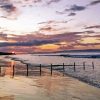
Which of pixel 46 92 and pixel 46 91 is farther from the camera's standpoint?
pixel 46 91

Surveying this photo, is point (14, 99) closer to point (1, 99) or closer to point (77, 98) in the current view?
point (1, 99)

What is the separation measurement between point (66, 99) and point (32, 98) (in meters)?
2.87

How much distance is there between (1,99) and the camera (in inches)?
744

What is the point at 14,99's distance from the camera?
19281mm

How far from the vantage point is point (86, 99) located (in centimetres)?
2039

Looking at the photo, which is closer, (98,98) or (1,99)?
(1,99)

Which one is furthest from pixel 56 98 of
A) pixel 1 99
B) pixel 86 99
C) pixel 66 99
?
pixel 1 99

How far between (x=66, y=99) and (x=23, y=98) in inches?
142

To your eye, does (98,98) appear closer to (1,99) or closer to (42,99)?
(42,99)

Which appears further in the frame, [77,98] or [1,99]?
[77,98]

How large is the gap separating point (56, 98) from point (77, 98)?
5.97ft

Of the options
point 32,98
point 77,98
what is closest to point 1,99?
point 32,98

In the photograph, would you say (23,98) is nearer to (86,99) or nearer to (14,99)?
(14,99)

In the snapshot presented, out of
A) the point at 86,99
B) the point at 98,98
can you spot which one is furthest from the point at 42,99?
the point at 98,98
